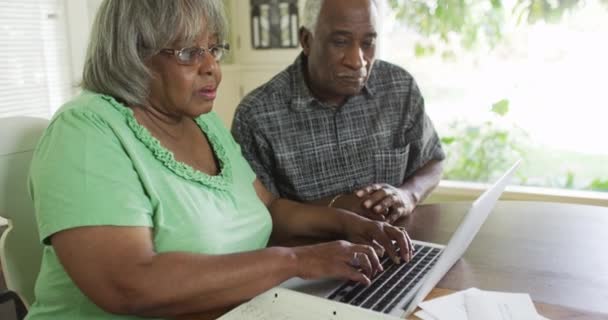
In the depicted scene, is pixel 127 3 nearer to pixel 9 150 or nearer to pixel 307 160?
pixel 9 150

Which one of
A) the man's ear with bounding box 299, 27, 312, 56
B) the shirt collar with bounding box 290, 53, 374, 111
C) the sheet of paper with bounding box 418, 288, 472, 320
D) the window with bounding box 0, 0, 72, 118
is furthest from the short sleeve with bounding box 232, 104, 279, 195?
the window with bounding box 0, 0, 72, 118

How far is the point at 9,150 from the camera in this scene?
1.21 meters

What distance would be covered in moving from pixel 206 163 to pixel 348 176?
60 cm

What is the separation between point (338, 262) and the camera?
970 mm

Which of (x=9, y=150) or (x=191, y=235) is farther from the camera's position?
(x=9, y=150)

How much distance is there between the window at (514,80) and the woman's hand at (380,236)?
165cm

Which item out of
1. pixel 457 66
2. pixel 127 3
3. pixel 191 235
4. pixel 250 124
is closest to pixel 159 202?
pixel 191 235

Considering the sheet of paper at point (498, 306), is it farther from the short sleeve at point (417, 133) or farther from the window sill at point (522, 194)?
the window sill at point (522, 194)

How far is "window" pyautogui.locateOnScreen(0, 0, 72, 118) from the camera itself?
7.11 ft

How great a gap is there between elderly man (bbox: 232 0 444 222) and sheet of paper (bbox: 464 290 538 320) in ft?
1.87

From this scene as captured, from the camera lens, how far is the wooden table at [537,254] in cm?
95

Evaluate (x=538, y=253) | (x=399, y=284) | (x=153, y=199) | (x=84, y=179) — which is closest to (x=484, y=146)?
(x=538, y=253)

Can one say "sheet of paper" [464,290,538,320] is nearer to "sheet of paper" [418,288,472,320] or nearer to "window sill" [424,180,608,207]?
"sheet of paper" [418,288,472,320]

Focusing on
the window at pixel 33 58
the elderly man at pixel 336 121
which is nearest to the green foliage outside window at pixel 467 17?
the elderly man at pixel 336 121
